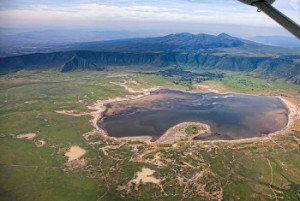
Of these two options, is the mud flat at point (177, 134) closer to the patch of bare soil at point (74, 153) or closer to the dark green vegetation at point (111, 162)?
the dark green vegetation at point (111, 162)

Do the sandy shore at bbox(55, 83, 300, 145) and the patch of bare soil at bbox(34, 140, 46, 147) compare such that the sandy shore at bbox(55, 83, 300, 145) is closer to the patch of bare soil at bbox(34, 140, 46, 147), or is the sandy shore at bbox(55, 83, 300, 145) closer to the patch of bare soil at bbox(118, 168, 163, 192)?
the patch of bare soil at bbox(118, 168, 163, 192)

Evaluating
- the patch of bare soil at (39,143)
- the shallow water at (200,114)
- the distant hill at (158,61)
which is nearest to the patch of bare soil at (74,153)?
the patch of bare soil at (39,143)

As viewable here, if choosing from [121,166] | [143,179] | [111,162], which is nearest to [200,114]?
[121,166]

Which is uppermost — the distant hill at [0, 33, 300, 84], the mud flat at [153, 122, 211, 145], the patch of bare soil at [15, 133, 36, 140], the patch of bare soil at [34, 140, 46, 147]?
the distant hill at [0, 33, 300, 84]

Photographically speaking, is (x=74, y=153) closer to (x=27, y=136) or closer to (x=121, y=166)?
(x=121, y=166)

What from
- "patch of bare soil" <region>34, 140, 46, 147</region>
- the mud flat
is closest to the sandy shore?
the mud flat

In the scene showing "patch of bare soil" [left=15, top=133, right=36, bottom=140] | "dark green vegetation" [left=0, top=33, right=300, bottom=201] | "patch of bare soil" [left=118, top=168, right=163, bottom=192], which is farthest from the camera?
"patch of bare soil" [left=15, top=133, right=36, bottom=140]

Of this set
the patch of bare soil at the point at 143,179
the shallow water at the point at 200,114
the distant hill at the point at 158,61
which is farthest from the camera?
the distant hill at the point at 158,61

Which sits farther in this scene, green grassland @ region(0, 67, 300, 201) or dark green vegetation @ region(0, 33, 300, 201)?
dark green vegetation @ region(0, 33, 300, 201)

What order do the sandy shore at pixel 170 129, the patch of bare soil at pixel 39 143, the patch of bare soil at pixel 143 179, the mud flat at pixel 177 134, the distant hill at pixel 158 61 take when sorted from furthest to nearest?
the distant hill at pixel 158 61 < the sandy shore at pixel 170 129 < the mud flat at pixel 177 134 < the patch of bare soil at pixel 39 143 < the patch of bare soil at pixel 143 179
